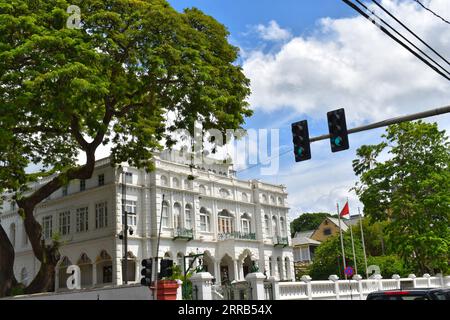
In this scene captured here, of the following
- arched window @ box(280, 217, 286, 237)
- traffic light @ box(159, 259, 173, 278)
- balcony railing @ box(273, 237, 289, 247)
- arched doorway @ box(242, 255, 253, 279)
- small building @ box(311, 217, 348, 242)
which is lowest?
traffic light @ box(159, 259, 173, 278)

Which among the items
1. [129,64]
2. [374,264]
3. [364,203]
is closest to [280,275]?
[374,264]

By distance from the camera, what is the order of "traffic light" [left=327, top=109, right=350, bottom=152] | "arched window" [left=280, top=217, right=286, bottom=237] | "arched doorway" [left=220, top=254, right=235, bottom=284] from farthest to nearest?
1. "arched window" [left=280, top=217, right=286, bottom=237]
2. "arched doorway" [left=220, top=254, right=235, bottom=284]
3. "traffic light" [left=327, top=109, right=350, bottom=152]

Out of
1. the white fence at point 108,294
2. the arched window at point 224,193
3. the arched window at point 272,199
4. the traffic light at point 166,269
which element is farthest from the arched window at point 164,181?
the traffic light at point 166,269

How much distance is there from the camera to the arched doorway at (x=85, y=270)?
40.0 meters

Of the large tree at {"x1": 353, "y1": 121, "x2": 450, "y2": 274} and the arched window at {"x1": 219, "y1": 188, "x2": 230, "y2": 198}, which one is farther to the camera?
the arched window at {"x1": 219, "y1": 188, "x2": 230, "y2": 198}

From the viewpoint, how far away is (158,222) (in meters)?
39.7

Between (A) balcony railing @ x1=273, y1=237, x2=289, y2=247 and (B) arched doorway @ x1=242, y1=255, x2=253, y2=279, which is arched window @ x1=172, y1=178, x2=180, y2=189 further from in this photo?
(A) balcony railing @ x1=273, y1=237, x2=289, y2=247

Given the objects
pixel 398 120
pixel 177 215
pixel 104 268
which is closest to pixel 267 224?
pixel 177 215

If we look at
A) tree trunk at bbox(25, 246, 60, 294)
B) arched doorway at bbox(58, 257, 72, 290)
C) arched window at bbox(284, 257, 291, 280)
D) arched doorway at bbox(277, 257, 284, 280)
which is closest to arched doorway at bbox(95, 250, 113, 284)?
arched doorway at bbox(58, 257, 72, 290)

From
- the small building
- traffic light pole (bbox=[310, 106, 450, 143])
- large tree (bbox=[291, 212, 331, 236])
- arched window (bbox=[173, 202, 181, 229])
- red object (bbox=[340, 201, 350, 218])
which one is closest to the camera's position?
traffic light pole (bbox=[310, 106, 450, 143])

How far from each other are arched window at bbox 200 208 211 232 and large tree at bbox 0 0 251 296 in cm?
1640

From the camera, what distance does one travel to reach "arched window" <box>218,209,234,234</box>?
45.9 m

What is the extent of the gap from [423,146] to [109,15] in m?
23.8
